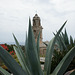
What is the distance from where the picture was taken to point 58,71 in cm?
146

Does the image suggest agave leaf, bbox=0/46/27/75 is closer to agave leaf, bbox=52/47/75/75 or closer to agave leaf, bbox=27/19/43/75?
agave leaf, bbox=27/19/43/75

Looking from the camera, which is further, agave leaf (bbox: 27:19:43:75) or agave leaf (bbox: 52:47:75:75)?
agave leaf (bbox: 52:47:75:75)

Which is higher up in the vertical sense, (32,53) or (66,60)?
(32,53)

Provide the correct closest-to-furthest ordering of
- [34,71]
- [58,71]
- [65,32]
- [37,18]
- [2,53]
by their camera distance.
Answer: [2,53], [34,71], [58,71], [65,32], [37,18]

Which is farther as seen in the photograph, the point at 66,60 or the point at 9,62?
the point at 66,60

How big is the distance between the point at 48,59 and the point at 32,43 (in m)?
0.47

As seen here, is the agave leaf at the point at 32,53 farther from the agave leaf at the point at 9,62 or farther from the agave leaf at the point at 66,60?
the agave leaf at the point at 66,60

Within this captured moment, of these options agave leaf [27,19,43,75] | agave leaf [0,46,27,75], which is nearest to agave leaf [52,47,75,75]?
agave leaf [27,19,43,75]

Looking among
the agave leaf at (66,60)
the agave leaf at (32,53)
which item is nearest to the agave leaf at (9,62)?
the agave leaf at (32,53)

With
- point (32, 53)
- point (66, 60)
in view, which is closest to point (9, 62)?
point (32, 53)

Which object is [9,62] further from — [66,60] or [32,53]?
[66,60]

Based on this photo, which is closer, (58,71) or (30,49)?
(30,49)

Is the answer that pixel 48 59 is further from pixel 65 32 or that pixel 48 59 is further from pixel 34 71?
pixel 65 32

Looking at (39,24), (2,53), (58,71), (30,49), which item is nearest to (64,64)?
(58,71)
